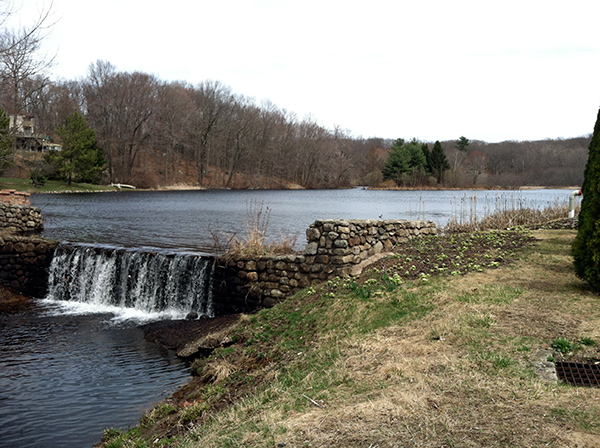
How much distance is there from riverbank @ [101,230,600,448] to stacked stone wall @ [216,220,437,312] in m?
0.90

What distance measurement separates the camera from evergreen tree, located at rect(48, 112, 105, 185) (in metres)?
45.5

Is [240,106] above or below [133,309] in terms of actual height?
above

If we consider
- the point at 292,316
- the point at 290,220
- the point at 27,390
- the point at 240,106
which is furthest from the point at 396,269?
the point at 240,106

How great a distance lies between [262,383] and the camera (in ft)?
17.3

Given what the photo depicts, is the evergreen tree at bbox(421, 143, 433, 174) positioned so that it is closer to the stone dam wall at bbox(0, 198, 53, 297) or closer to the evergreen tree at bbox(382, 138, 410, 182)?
the evergreen tree at bbox(382, 138, 410, 182)

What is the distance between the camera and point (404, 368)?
4652mm

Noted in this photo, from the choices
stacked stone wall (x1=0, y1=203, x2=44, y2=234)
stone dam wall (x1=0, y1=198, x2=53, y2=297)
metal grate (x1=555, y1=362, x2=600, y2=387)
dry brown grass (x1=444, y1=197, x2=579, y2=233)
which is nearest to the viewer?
metal grate (x1=555, y1=362, x2=600, y2=387)

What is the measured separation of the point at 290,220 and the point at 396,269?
18.4 metres

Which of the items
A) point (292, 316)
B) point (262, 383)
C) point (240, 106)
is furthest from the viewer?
point (240, 106)

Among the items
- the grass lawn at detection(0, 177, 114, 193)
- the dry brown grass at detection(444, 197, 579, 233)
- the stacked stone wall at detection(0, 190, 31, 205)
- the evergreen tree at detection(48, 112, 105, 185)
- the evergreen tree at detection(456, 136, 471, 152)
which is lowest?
the dry brown grass at detection(444, 197, 579, 233)

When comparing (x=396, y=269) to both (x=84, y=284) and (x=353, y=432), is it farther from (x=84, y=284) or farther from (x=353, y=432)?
(x=84, y=284)

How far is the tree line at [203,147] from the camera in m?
57.2

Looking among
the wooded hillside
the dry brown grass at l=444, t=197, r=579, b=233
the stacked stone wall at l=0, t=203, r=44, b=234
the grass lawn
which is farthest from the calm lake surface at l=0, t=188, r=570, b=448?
the wooded hillside

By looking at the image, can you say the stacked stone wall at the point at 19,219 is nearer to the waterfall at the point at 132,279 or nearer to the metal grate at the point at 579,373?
the waterfall at the point at 132,279
